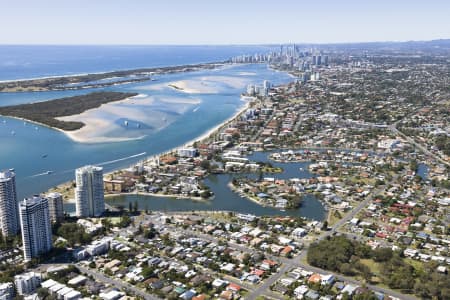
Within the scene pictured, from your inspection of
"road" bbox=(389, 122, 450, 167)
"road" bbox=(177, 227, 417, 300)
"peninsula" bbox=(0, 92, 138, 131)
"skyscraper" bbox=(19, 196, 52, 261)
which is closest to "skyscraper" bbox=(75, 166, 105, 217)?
"skyscraper" bbox=(19, 196, 52, 261)

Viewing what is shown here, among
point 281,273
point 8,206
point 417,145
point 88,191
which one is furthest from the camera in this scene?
point 417,145

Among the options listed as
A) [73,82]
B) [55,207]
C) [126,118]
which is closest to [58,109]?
[126,118]

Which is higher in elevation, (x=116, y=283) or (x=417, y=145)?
(x=417, y=145)

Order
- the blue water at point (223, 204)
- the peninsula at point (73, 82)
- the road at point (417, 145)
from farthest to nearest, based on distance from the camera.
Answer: the peninsula at point (73, 82)
the road at point (417, 145)
the blue water at point (223, 204)

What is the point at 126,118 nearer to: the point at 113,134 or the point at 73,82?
the point at 113,134

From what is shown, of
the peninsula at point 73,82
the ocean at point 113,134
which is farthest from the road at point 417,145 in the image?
the peninsula at point 73,82

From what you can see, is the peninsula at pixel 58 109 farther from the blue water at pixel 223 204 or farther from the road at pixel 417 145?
the road at pixel 417 145

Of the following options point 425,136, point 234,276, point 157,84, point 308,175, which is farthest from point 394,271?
point 157,84
